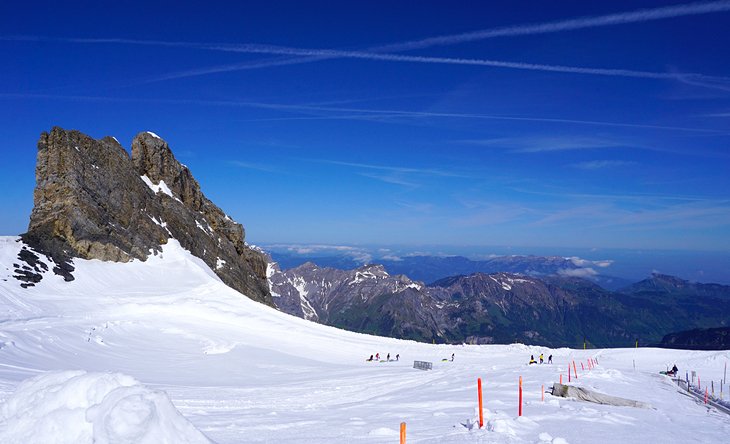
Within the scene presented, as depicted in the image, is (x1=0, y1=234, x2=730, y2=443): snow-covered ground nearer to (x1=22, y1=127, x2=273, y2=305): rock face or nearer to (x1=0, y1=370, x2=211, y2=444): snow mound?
(x1=0, y1=370, x2=211, y2=444): snow mound

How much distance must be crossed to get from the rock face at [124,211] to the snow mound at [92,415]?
146ft

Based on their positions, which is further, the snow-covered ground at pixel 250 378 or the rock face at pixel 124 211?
the rock face at pixel 124 211

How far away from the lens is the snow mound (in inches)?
207

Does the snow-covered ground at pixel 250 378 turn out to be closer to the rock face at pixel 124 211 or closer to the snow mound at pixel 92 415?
the snow mound at pixel 92 415

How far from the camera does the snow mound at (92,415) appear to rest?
17.2 feet

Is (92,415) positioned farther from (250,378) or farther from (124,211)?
(124,211)

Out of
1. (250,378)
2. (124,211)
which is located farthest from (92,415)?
(124,211)

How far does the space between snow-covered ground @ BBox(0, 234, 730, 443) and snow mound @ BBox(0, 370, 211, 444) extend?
0.05 ft


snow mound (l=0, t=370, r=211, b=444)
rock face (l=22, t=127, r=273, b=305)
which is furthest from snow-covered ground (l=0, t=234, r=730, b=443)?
rock face (l=22, t=127, r=273, b=305)

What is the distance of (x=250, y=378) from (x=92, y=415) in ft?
69.4

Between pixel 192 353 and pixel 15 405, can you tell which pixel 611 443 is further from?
pixel 192 353

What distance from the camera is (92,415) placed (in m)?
5.37

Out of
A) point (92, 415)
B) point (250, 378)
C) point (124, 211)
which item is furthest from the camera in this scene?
point (124, 211)

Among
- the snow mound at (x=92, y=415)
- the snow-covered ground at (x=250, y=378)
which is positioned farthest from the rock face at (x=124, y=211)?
the snow mound at (x=92, y=415)
